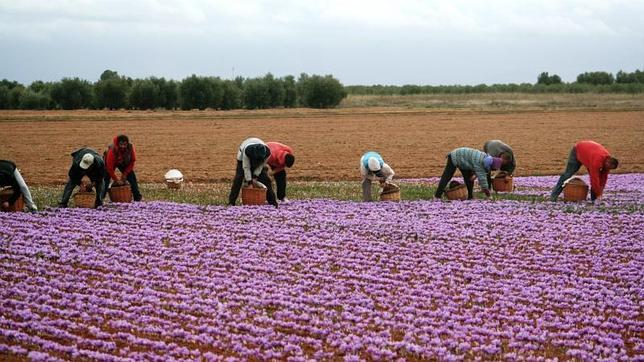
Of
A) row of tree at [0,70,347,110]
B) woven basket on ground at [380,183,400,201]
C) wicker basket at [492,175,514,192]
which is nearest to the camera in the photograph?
woven basket on ground at [380,183,400,201]

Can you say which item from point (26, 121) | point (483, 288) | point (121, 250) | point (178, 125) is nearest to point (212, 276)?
point (121, 250)

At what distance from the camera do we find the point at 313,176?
31812mm

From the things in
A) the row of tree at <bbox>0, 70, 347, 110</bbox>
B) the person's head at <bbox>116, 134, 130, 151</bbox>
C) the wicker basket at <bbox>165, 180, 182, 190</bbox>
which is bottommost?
the wicker basket at <bbox>165, 180, 182, 190</bbox>

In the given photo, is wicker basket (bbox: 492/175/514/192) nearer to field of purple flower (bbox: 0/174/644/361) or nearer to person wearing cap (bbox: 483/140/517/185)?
person wearing cap (bbox: 483/140/517/185)

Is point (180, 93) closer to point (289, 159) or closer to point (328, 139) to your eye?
point (328, 139)

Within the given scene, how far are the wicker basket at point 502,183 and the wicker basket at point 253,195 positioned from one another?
7785 millimetres

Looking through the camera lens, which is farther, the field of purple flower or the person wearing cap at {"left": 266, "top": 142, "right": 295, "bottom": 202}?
the person wearing cap at {"left": 266, "top": 142, "right": 295, "bottom": 202}

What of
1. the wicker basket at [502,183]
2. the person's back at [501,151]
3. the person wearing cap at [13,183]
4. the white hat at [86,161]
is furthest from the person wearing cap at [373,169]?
the person wearing cap at [13,183]

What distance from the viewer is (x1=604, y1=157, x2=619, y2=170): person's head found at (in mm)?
18844

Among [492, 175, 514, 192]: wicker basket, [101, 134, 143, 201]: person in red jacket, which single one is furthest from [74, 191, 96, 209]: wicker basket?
[492, 175, 514, 192]: wicker basket

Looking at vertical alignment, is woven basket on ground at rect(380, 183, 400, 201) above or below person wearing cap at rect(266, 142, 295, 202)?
below

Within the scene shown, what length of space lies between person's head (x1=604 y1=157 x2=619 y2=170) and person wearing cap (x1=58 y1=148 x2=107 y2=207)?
39.0ft

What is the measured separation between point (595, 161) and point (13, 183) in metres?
13.6

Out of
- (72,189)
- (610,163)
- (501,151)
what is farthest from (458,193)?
(72,189)
